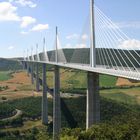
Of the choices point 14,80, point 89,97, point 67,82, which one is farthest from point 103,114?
point 14,80

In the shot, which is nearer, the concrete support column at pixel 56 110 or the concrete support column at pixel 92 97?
the concrete support column at pixel 92 97

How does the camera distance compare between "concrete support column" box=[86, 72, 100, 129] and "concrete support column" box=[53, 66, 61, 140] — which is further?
"concrete support column" box=[53, 66, 61, 140]

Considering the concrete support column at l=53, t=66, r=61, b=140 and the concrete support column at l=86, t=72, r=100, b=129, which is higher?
the concrete support column at l=86, t=72, r=100, b=129

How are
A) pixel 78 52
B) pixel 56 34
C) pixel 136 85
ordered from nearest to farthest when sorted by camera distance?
1. pixel 78 52
2. pixel 56 34
3. pixel 136 85

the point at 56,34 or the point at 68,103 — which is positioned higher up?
the point at 56,34

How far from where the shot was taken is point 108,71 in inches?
1337

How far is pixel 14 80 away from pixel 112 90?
199 feet

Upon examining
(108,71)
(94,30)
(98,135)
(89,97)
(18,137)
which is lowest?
(18,137)

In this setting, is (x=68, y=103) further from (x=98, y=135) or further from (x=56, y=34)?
(x=98, y=135)

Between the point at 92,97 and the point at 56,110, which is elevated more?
the point at 92,97

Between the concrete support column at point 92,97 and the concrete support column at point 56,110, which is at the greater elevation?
the concrete support column at point 92,97

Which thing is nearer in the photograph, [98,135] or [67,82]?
[98,135]

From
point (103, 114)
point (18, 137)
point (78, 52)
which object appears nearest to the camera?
point (78, 52)

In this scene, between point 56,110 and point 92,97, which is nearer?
point 92,97
